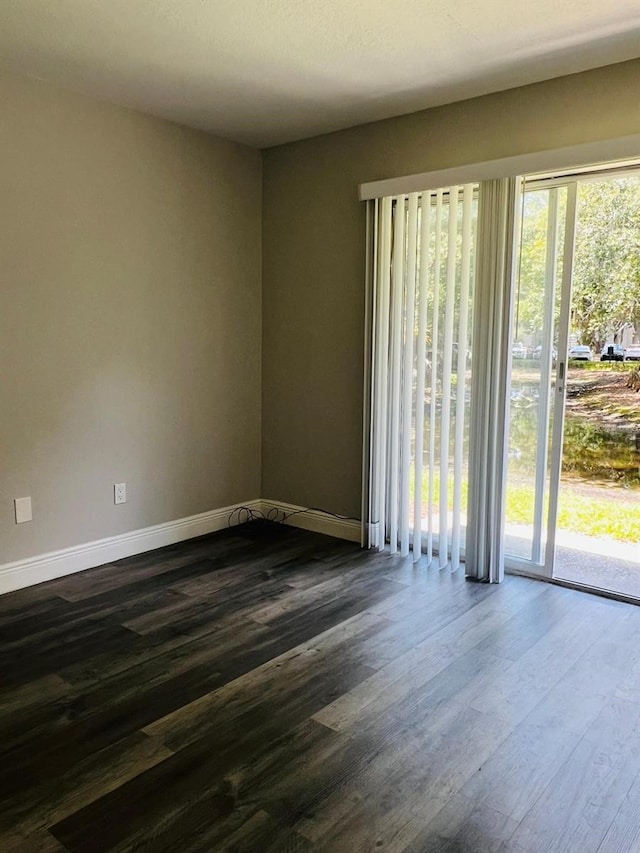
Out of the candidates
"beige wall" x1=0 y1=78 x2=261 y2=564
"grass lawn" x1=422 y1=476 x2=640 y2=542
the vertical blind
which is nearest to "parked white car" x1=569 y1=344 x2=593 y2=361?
the vertical blind

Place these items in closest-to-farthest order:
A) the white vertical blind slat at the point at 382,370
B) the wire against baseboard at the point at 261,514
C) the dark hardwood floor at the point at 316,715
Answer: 1. the dark hardwood floor at the point at 316,715
2. the white vertical blind slat at the point at 382,370
3. the wire against baseboard at the point at 261,514

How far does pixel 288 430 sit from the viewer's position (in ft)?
14.0

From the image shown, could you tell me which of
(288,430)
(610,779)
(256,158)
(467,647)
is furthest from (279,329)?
(610,779)

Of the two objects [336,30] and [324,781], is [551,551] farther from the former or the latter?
[336,30]

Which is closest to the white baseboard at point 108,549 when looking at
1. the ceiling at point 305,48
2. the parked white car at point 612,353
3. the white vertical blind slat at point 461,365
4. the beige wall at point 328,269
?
the beige wall at point 328,269

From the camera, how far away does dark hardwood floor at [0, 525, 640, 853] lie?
167cm

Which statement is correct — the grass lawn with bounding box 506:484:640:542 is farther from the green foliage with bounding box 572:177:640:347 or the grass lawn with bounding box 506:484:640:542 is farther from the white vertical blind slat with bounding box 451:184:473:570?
the green foliage with bounding box 572:177:640:347

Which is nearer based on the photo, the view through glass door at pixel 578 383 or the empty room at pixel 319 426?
the empty room at pixel 319 426

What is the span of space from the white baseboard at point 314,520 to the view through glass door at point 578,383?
3.37 ft

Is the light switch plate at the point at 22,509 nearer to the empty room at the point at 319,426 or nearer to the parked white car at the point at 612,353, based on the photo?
the empty room at the point at 319,426

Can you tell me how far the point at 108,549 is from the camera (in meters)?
3.56

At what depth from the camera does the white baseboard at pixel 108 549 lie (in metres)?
3.18

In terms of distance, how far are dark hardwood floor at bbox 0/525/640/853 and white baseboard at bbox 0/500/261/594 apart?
10 cm

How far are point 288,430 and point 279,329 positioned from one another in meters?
0.67
